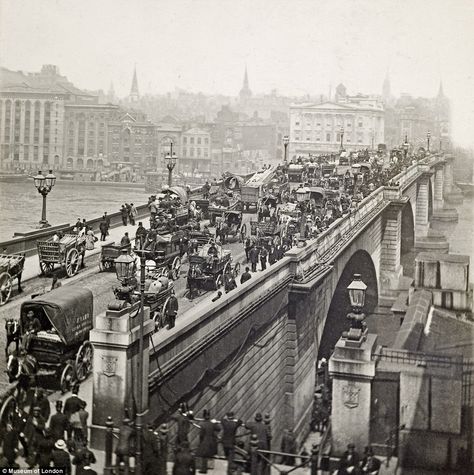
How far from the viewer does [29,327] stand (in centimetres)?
1898

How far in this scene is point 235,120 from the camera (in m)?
132

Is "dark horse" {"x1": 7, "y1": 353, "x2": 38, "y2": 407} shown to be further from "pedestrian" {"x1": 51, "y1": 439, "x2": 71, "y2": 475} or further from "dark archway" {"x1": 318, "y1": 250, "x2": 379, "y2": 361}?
"dark archway" {"x1": 318, "y1": 250, "x2": 379, "y2": 361}

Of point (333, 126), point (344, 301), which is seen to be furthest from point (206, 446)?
point (333, 126)

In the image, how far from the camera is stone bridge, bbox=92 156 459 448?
60.6ft

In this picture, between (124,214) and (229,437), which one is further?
(124,214)

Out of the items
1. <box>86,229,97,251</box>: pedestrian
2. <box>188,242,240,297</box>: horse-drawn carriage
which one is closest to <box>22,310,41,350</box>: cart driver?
<box>188,242,240,297</box>: horse-drawn carriage

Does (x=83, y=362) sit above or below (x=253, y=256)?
below

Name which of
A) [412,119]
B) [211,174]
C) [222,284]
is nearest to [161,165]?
[211,174]

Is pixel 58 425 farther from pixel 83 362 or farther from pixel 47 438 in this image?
pixel 83 362

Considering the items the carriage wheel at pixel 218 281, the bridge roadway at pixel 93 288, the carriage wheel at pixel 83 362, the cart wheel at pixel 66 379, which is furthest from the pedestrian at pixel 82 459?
the carriage wheel at pixel 218 281

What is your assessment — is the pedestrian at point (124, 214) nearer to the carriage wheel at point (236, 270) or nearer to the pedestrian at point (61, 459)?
the carriage wheel at point (236, 270)

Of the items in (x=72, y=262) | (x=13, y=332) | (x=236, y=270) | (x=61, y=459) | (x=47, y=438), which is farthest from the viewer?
(x=236, y=270)

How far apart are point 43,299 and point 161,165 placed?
10079 centimetres

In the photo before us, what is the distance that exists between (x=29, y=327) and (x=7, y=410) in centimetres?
302
